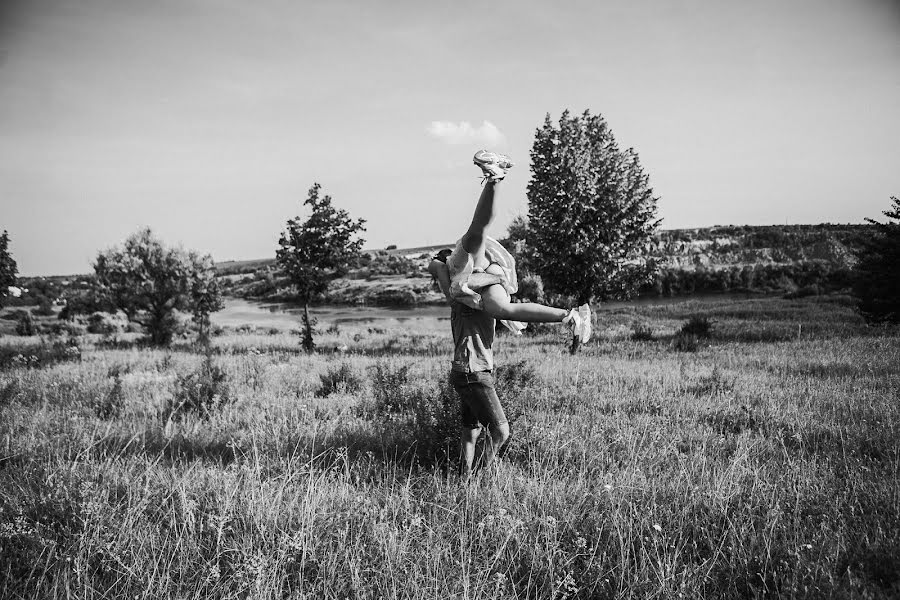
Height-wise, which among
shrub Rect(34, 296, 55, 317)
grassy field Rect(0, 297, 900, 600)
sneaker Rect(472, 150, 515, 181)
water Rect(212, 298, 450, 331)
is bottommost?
water Rect(212, 298, 450, 331)

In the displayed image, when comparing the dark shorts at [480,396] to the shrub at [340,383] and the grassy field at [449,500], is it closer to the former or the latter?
the grassy field at [449,500]

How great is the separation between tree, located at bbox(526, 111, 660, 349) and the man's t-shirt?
37.3 feet

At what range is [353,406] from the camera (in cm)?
694

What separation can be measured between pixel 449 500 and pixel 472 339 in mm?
1388

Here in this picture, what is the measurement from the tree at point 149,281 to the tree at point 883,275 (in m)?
29.4

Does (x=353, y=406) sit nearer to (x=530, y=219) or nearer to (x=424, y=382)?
(x=424, y=382)

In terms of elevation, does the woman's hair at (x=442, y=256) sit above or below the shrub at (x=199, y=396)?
above

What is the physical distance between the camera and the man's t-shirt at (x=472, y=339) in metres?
3.85

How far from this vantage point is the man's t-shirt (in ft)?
12.6

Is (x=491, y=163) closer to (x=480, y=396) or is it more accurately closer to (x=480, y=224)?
(x=480, y=224)

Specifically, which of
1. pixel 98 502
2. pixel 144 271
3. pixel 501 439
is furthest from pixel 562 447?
pixel 144 271

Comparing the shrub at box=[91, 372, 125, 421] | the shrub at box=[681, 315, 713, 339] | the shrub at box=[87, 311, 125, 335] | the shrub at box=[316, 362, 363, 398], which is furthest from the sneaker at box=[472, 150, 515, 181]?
the shrub at box=[87, 311, 125, 335]

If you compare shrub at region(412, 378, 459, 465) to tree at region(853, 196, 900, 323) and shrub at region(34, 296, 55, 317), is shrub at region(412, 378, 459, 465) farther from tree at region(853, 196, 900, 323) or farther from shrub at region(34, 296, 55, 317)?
shrub at region(34, 296, 55, 317)

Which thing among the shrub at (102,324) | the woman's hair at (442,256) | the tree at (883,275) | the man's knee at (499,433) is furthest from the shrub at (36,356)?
the tree at (883,275)
